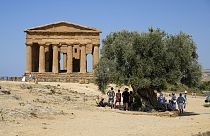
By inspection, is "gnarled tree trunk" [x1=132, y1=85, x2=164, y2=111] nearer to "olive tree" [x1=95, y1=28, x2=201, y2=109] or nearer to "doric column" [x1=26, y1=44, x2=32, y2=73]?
"olive tree" [x1=95, y1=28, x2=201, y2=109]

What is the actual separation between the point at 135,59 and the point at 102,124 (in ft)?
36.4

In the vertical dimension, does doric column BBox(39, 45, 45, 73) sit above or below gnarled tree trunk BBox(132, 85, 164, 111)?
above

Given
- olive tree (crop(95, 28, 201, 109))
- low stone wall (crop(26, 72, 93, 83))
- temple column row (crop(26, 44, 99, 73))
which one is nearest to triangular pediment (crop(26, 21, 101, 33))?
temple column row (crop(26, 44, 99, 73))

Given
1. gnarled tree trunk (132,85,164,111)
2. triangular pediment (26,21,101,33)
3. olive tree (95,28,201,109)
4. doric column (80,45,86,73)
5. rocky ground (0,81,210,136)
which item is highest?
triangular pediment (26,21,101,33)

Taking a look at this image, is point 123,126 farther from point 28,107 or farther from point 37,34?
point 37,34

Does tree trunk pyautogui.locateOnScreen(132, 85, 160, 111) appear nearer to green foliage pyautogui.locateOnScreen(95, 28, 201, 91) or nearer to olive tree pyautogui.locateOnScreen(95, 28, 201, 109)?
olive tree pyautogui.locateOnScreen(95, 28, 201, 109)

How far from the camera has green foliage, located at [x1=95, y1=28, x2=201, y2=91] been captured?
32969 millimetres

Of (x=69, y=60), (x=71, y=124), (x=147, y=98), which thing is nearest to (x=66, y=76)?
(x=69, y=60)

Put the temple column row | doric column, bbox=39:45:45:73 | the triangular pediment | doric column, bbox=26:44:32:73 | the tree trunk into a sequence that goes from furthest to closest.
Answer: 1. doric column, bbox=26:44:32:73
2. doric column, bbox=39:45:45:73
3. the temple column row
4. the triangular pediment
5. the tree trunk

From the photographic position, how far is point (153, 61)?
109 feet

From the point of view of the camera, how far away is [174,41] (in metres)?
34.3

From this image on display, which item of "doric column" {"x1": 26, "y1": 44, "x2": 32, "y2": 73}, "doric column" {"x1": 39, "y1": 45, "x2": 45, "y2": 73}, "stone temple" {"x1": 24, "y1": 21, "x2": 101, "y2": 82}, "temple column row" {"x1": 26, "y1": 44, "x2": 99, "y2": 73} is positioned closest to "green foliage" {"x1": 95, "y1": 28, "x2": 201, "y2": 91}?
"stone temple" {"x1": 24, "y1": 21, "x2": 101, "y2": 82}

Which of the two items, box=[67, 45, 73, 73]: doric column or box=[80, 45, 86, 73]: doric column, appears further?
box=[67, 45, 73, 73]: doric column

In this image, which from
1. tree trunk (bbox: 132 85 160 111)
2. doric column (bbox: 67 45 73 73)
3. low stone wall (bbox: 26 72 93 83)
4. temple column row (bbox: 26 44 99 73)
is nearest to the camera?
tree trunk (bbox: 132 85 160 111)
